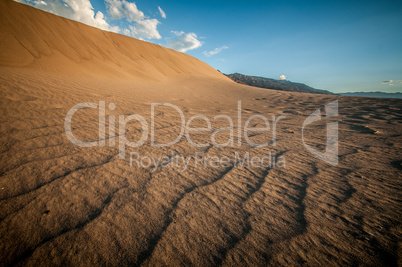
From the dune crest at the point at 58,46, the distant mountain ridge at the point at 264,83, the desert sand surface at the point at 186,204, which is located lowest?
the desert sand surface at the point at 186,204

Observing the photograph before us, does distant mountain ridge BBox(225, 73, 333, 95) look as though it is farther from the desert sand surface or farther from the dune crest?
the desert sand surface

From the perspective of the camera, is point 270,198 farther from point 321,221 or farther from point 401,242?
point 401,242

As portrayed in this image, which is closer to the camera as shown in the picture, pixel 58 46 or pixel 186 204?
pixel 186 204

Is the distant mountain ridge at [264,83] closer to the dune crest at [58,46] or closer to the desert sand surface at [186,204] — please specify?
the dune crest at [58,46]

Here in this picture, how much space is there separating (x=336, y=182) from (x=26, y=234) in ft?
6.95

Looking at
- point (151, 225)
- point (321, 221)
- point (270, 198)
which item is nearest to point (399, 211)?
point (321, 221)

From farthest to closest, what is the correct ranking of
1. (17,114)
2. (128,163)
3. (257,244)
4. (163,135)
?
(163,135) → (17,114) → (128,163) → (257,244)

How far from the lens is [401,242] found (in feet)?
2.74

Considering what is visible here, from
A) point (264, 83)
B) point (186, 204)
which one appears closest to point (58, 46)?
point (186, 204)

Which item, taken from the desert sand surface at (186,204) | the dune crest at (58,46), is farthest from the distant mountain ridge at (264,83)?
the desert sand surface at (186,204)

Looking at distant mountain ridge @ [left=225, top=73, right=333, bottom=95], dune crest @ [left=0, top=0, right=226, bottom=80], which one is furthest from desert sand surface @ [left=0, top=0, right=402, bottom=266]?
distant mountain ridge @ [left=225, top=73, right=333, bottom=95]

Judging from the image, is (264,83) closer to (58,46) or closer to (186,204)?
(58,46)

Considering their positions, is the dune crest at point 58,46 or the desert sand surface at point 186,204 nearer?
the desert sand surface at point 186,204

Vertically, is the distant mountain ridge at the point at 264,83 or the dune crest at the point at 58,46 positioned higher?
the distant mountain ridge at the point at 264,83
